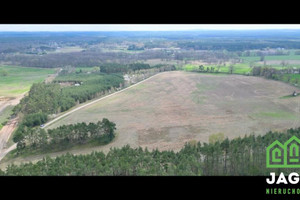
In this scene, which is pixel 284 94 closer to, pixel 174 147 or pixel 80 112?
pixel 174 147

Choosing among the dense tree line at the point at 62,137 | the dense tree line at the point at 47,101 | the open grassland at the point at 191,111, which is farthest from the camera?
the dense tree line at the point at 47,101

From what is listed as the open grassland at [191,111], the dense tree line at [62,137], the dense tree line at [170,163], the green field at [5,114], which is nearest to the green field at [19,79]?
the green field at [5,114]

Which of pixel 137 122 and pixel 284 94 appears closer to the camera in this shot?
pixel 137 122

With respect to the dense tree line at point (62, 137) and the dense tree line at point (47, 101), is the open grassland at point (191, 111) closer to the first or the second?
the dense tree line at point (62, 137)

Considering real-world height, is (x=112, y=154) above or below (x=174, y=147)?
above

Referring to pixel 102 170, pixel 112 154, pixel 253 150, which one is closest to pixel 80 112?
pixel 112 154

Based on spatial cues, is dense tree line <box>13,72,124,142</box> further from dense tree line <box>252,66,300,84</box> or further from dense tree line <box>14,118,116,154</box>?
dense tree line <box>252,66,300,84</box>

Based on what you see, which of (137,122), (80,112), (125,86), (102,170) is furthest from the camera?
(125,86)
